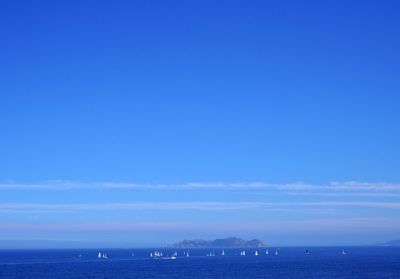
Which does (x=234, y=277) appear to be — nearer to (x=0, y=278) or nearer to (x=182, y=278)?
(x=182, y=278)

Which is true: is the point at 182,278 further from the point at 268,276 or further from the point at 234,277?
the point at 268,276

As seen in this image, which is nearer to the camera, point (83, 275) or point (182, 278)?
point (182, 278)

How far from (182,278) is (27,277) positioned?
3129cm

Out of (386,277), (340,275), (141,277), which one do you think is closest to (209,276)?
(141,277)

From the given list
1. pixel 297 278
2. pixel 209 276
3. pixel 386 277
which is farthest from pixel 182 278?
pixel 386 277

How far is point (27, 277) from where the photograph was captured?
116m

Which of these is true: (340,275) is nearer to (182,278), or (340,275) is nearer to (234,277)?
(234,277)

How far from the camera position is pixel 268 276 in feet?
379

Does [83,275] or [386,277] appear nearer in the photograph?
[386,277]

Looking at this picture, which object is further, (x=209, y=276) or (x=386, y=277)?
(x=209, y=276)

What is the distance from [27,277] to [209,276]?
119ft

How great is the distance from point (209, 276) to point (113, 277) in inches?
751

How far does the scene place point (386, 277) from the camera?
109m

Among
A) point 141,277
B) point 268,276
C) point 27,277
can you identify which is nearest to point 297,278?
point 268,276
